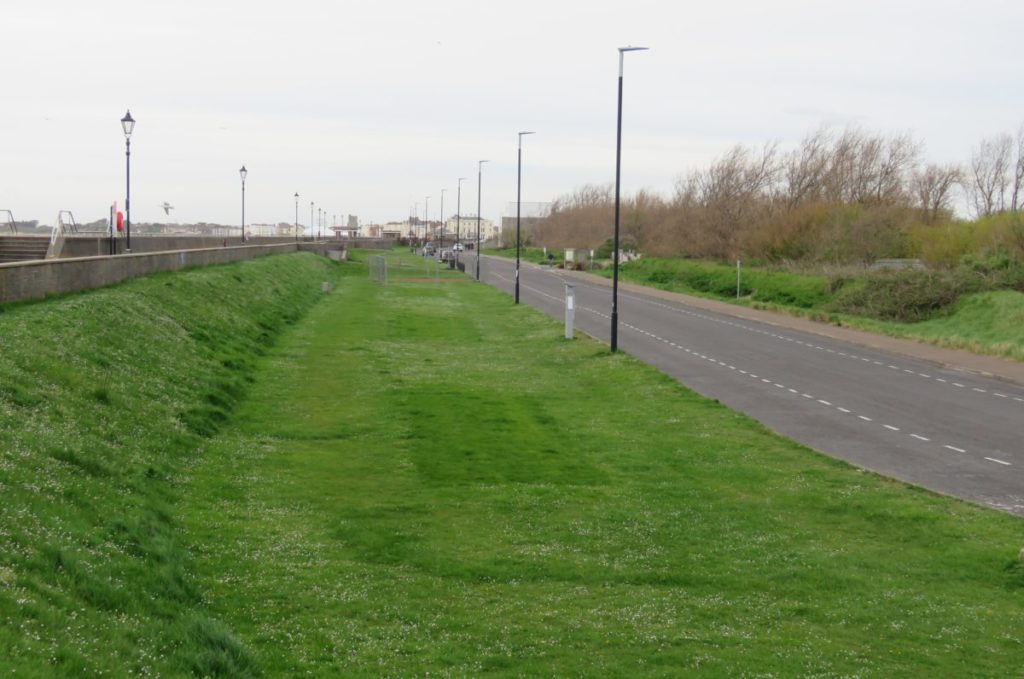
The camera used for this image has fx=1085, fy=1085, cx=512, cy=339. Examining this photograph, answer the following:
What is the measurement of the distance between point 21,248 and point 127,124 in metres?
8.33

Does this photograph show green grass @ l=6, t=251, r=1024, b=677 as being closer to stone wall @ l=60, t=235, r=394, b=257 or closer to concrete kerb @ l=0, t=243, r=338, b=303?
concrete kerb @ l=0, t=243, r=338, b=303

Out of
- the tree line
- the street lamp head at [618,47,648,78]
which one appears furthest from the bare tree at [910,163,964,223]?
the street lamp head at [618,47,648,78]

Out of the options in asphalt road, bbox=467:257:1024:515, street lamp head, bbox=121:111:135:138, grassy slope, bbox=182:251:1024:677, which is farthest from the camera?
street lamp head, bbox=121:111:135:138

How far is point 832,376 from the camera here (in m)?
25.7

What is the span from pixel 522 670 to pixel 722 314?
3932 centimetres

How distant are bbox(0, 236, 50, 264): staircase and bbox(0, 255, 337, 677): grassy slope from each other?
14396mm

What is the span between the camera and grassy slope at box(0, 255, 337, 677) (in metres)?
7.08

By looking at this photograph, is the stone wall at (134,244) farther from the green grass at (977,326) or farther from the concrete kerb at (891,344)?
the green grass at (977,326)

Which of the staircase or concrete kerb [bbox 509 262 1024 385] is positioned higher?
the staircase

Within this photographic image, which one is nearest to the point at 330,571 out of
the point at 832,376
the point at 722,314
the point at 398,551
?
the point at 398,551

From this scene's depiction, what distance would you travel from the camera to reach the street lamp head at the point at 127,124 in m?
31.2

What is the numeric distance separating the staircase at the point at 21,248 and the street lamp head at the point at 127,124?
660cm

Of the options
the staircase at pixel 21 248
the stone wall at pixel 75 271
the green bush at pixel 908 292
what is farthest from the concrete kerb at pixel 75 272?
the green bush at pixel 908 292

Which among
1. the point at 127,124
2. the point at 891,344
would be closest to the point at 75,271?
the point at 127,124
